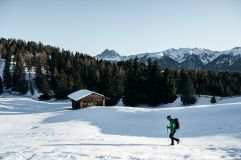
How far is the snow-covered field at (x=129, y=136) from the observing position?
61.4 ft

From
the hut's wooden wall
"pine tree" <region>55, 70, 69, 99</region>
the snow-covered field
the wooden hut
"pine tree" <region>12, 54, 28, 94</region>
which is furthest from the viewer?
"pine tree" <region>12, 54, 28, 94</region>

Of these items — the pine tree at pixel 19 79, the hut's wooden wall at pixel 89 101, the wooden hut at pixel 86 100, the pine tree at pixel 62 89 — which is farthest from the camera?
the pine tree at pixel 19 79

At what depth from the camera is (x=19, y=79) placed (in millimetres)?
121875

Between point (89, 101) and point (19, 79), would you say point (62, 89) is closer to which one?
point (19, 79)

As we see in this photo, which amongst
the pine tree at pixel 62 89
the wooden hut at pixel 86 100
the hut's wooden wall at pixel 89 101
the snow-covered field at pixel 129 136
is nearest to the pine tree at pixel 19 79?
the pine tree at pixel 62 89

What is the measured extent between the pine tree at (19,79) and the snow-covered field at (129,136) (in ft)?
244

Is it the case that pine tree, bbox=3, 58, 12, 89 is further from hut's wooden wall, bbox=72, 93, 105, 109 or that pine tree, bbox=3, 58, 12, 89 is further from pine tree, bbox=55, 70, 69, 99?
hut's wooden wall, bbox=72, 93, 105, 109

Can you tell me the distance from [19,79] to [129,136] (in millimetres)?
98710

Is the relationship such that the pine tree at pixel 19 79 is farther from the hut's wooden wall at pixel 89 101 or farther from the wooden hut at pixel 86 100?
the hut's wooden wall at pixel 89 101

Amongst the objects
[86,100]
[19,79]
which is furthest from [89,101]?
[19,79]

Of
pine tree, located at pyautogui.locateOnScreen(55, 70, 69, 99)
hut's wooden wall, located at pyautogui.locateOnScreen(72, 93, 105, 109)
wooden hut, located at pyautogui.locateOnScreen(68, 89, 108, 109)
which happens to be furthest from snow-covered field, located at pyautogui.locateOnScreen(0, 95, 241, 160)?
pine tree, located at pyautogui.locateOnScreen(55, 70, 69, 99)

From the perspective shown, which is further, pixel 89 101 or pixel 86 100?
pixel 89 101

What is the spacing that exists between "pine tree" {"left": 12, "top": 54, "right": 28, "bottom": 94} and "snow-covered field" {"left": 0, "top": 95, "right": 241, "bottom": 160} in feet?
244

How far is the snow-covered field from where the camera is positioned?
61.4ft
